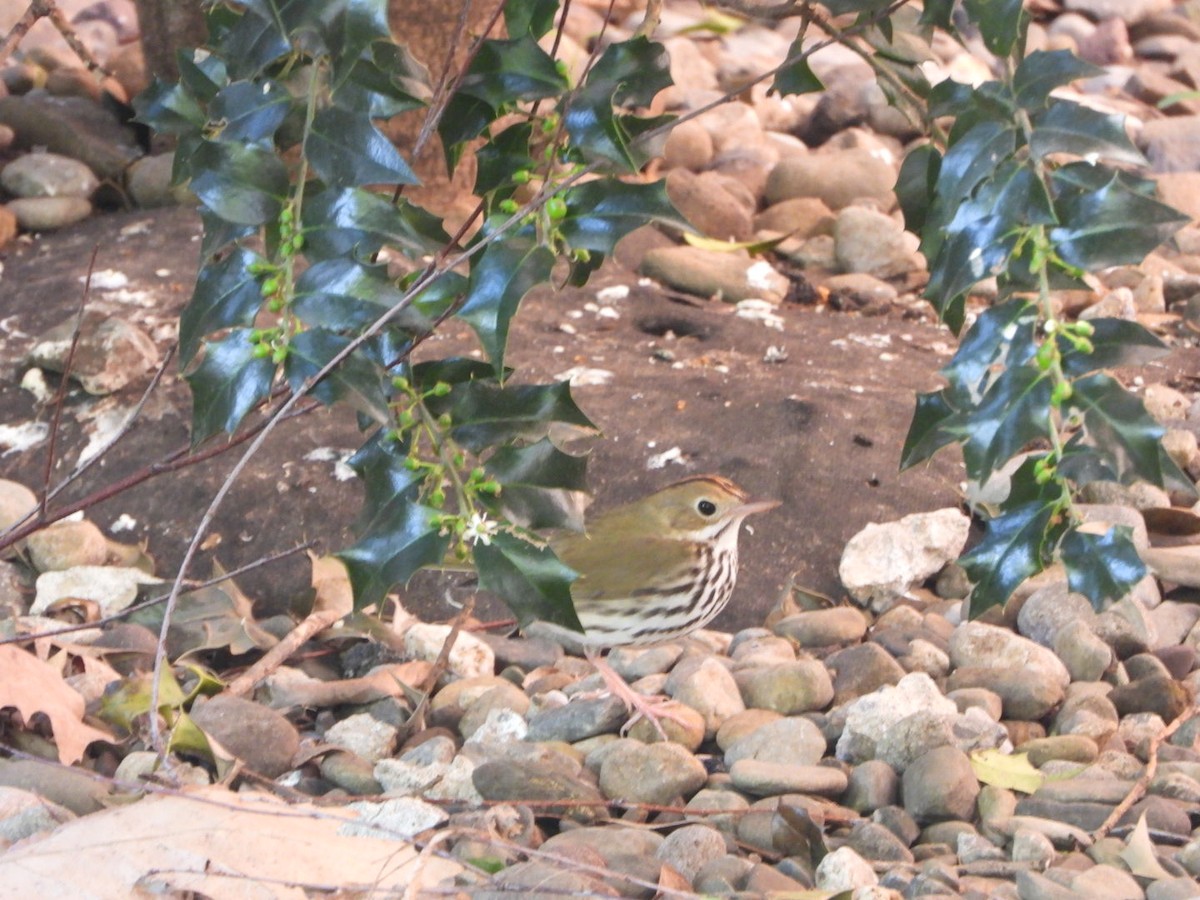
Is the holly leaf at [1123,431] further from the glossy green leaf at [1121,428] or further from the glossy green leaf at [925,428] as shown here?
the glossy green leaf at [925,428]

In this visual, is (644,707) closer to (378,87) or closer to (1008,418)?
(1008,418)

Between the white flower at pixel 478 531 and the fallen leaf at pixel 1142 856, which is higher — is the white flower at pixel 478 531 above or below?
above

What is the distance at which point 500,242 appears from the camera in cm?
167

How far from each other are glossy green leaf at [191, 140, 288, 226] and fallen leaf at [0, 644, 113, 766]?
1.27 metres

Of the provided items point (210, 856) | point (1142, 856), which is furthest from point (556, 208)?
point (1142, 856)

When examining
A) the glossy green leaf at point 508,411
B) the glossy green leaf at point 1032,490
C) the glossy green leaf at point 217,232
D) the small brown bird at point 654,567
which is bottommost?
the small brown bird at point 654,567

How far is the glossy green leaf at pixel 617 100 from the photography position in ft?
5.41

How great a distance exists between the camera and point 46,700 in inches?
103

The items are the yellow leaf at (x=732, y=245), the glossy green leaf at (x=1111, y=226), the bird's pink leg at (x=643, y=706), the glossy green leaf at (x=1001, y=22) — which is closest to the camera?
the glossy green leaf at (x=1111, y=226)

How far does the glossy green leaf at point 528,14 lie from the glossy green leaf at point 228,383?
55 centimetres

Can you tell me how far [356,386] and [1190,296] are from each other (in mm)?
4109

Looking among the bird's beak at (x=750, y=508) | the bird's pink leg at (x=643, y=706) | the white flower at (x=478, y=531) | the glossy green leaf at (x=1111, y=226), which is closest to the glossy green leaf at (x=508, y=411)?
the white flower at (x=478, y=531)

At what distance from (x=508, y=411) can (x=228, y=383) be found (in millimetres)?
356

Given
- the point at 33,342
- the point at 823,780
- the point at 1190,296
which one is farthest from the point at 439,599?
the point at 1190,296
